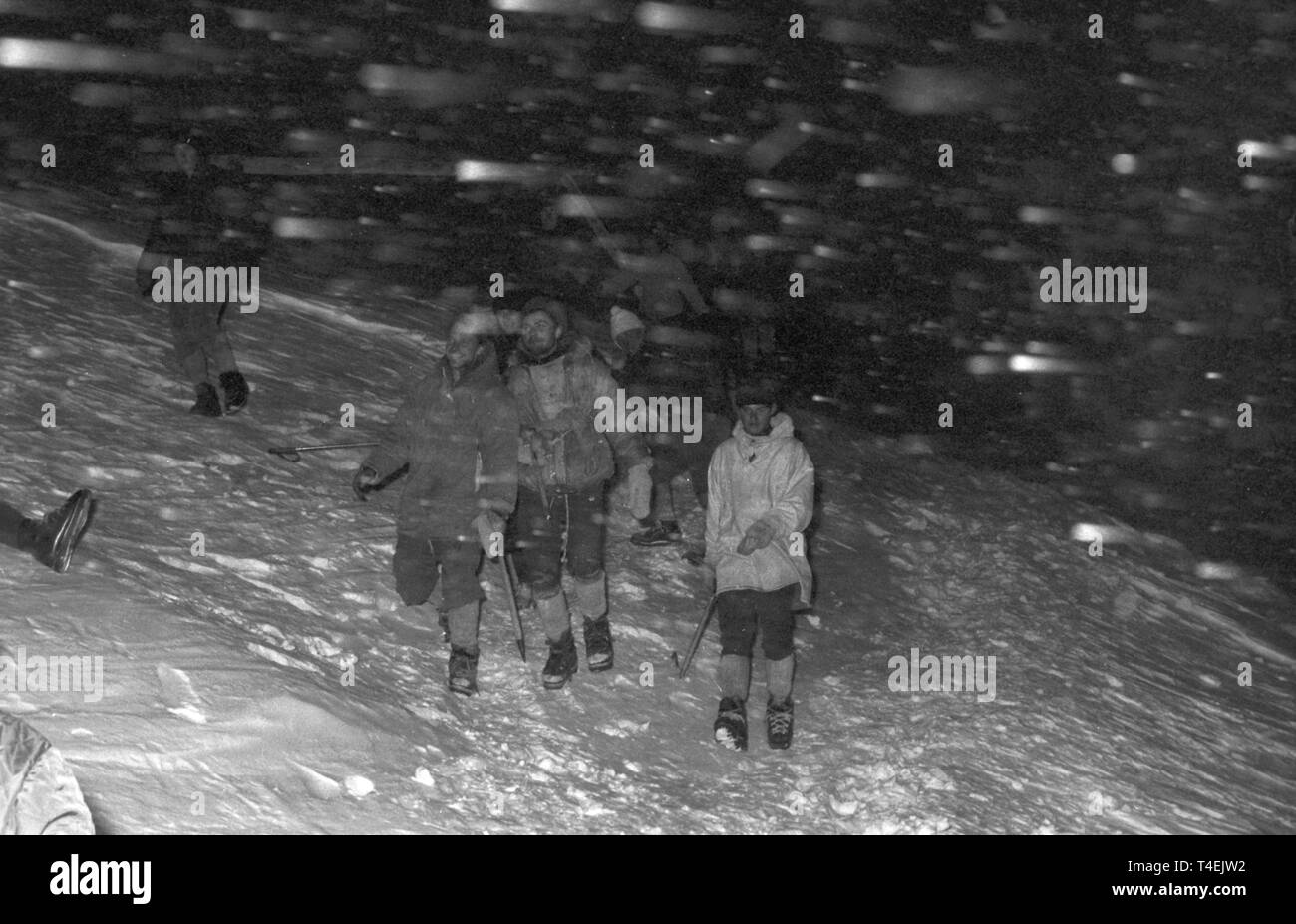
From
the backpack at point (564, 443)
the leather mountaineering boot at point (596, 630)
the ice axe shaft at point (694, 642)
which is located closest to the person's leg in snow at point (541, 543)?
the backpack at point (564, 443)

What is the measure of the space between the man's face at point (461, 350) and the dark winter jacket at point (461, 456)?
0.04 metres

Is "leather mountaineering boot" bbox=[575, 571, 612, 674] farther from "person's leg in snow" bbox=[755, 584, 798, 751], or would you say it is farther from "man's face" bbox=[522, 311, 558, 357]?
"man's face" bbox=[522, 311, 558, 357]

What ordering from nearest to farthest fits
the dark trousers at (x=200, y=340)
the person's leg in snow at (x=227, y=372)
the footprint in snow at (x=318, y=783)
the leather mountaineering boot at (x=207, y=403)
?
the footprint in snow at (x=318, y=783)
the dark trousers at (x=200, y=340)
the person's leg in snow at (x=227, y=372)
the leather mountaineering boot at (x=207, y=403)

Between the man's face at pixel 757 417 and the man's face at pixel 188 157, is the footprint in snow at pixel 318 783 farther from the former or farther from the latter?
the man's face at pixel 188 157

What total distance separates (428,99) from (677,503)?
8.60 metres

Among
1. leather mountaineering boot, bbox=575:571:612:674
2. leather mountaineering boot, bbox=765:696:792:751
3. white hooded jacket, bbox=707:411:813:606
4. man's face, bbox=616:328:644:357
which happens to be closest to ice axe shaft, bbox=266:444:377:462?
man's face, bbox=616:328:644:357

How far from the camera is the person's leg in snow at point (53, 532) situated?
18.7ft

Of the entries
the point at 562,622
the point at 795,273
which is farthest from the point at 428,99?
the point at 562,622

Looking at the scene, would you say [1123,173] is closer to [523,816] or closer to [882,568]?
[882,568]

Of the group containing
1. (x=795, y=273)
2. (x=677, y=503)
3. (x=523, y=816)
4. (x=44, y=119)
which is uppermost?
(x=44, y=119)

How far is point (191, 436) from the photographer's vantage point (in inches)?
338

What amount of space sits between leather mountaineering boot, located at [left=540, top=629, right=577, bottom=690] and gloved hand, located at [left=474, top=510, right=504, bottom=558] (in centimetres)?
89

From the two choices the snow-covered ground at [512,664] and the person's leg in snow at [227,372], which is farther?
the person's leg in snow at [227,372]

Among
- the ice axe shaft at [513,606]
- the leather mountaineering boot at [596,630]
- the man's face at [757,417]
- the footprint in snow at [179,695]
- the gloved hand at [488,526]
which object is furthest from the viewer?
the leather mountaineering boot at [596,630]
